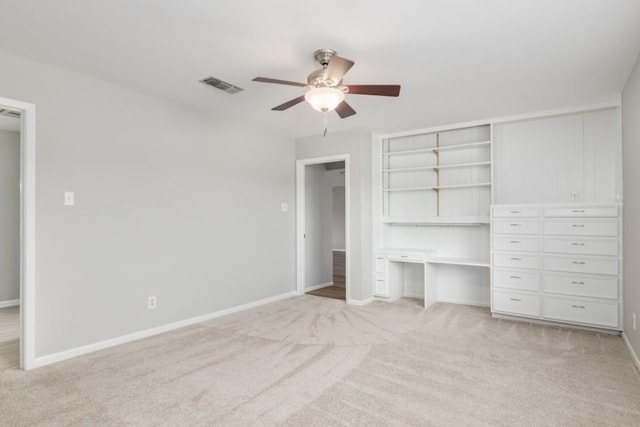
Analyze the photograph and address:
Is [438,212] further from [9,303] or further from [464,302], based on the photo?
[9,303]

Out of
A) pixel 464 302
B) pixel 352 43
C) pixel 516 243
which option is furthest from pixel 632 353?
pixel 352 43

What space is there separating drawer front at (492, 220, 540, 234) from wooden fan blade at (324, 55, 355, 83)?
2.70m

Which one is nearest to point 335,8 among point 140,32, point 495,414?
point 140,32

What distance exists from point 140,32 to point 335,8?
4.38 feet

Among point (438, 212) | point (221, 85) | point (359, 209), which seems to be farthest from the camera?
point (438, 212)

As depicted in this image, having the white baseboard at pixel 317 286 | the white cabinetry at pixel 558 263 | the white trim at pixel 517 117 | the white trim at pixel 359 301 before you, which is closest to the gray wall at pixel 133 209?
the white baseboard at pixel 317 286

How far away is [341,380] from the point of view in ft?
8.66

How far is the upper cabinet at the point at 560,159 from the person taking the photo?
13.0ft

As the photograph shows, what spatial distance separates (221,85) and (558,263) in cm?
387

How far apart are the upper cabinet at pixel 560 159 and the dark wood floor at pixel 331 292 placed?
2.58m

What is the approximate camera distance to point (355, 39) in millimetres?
2516

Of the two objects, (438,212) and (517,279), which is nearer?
(517,279)

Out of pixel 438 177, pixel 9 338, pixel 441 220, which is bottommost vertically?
pixel 9 338

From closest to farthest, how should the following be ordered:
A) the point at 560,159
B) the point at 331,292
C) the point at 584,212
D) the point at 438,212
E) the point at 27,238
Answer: the point at 27,238 < the point at 584,212 < the point at 560,159 < the point at 438,212 < the point at 331,292
